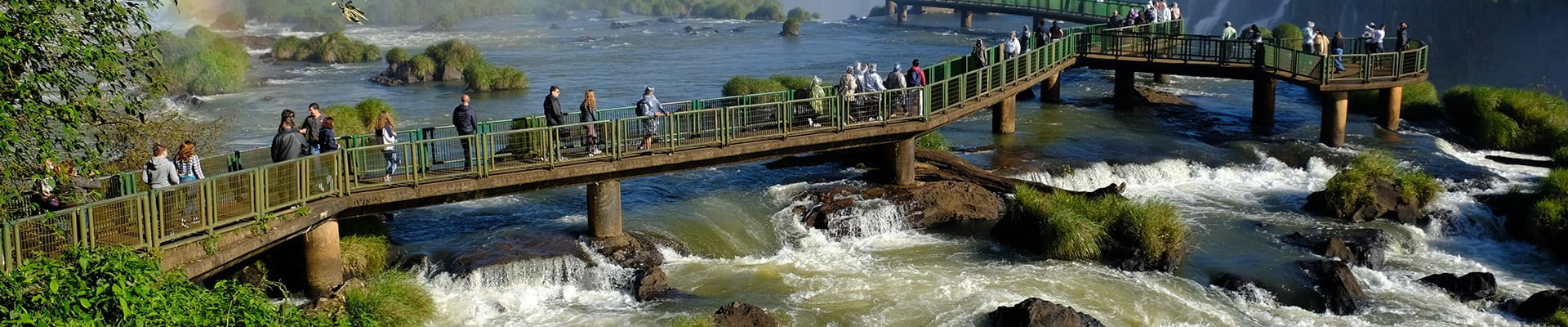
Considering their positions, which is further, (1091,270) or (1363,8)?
(1363,8)

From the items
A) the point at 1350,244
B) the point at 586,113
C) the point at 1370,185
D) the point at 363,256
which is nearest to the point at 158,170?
the point at 363,256

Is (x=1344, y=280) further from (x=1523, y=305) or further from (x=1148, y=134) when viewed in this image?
(x=1148, y=134)

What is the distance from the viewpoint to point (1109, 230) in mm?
22672

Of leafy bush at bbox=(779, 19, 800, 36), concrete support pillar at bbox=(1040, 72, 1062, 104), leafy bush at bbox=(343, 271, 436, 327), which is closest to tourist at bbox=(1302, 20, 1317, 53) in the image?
concrete support pillar at bbox=(1040, 72, 1062, 104)

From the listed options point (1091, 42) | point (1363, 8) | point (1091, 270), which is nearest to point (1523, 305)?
point (1091, 270)

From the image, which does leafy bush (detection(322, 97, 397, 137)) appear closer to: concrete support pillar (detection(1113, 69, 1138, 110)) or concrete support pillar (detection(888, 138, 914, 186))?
concrete support pillar (detection(888, 138, 914, 186))

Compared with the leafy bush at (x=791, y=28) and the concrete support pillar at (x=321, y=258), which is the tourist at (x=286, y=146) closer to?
the concrete support pillar at (x=321, y=258)

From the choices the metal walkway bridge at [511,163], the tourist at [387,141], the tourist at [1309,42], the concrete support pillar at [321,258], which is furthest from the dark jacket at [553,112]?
the tourist at [1309,42]

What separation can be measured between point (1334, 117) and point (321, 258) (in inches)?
944

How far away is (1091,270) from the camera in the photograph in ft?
71.0

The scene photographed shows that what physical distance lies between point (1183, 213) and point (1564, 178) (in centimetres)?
699

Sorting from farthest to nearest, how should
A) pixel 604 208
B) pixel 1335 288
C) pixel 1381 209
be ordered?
pixel 1381 209 → pixel 604 208 → pixel 1335 288

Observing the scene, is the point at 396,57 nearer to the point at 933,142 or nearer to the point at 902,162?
the point at 933,142

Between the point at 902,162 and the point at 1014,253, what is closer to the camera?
the point at 1014,253
